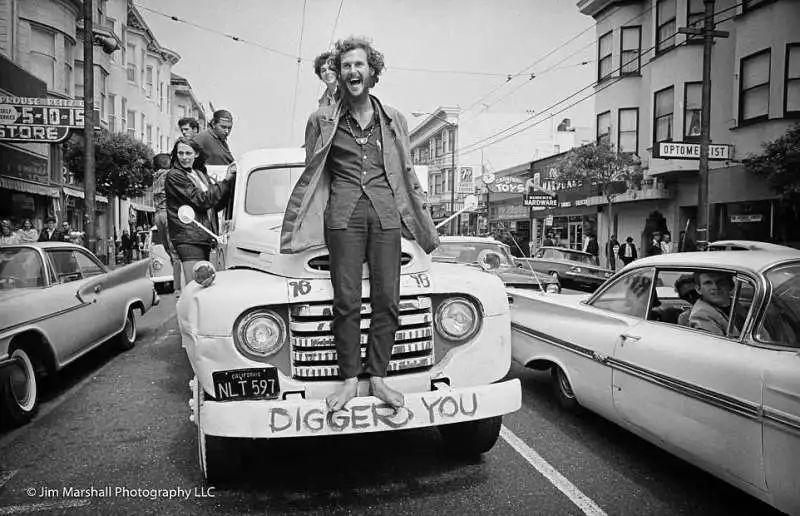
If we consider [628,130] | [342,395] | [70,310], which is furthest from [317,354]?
[628,130]

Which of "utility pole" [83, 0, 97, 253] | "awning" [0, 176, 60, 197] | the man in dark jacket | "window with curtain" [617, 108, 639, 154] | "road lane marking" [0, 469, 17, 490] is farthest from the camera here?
"window with curtain" [617, 108, 639, 154]

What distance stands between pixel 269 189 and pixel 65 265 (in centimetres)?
269

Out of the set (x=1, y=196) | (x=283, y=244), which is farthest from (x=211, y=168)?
(x=1, y=196)

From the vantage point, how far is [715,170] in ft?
56.5

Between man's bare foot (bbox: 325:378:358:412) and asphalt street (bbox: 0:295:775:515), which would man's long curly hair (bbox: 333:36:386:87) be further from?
asphalt street (bbox: 0:295:775:515)

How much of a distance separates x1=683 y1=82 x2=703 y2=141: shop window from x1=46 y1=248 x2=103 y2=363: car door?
1803 centimetres

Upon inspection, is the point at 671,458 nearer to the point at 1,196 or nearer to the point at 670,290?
the point at 670,290

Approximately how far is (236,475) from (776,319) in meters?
3.04

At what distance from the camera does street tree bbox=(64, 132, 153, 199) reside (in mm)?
18536

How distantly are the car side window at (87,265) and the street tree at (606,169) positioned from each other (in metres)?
16.9

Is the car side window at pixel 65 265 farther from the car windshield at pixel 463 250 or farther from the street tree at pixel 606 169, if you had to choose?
the street tree at pixel 606 169

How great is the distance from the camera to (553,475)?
3.47 metres

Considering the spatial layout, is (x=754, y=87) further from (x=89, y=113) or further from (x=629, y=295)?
(x=89, y=113)

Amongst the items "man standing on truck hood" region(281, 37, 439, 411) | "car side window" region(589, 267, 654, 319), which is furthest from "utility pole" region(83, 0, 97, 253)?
"car side window" region(589, 267, 654, 319)
